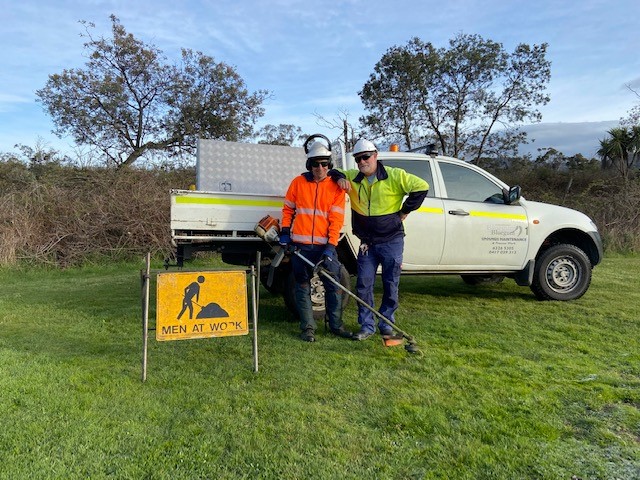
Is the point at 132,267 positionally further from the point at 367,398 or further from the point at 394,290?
the point at 367,398

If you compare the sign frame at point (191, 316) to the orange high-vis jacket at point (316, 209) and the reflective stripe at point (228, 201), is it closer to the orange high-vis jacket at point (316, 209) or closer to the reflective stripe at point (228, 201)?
the orange high-vis jacket at point (316, 209)

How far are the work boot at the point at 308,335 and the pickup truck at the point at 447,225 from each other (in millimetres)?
619

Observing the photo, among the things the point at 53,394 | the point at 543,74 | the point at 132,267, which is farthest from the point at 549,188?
the point at 53,394

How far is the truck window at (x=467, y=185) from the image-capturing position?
5.84 m

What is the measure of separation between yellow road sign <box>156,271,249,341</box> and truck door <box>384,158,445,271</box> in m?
2.44

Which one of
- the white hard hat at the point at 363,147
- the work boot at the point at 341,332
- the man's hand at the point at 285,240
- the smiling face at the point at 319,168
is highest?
the white hard hat at the point at 363,147

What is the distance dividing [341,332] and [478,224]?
233 centimetres

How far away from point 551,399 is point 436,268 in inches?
105

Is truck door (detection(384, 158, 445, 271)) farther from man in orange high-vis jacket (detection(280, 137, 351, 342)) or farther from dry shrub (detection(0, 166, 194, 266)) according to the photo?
dry shrub (detection(0, 166, 194, 266))

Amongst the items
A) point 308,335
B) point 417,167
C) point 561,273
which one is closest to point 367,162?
point 417,167

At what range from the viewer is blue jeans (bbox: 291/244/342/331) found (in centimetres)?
467

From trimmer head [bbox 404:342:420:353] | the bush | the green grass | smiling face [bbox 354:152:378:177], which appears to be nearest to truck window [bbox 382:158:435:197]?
smiling face [bbox 354:152:378:177]

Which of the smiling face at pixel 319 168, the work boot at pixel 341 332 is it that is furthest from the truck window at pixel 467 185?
the work boot at pixel 341 332

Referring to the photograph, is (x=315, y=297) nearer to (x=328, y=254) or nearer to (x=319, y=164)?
(x=328, y=254)
